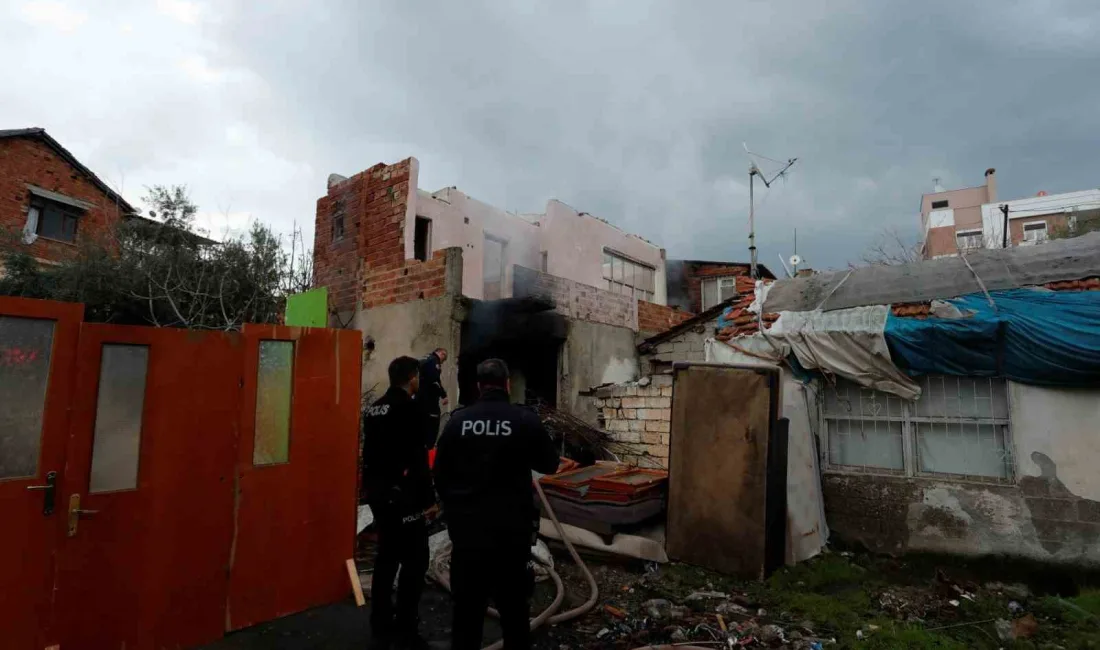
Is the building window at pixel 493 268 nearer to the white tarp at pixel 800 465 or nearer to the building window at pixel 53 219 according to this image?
the white tarp at pixel 800 465

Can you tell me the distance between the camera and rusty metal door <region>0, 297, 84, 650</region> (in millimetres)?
2996

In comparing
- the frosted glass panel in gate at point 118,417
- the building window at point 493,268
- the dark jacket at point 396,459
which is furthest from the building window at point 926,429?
the building window at point 493,268

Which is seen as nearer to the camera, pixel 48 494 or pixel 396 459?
pixel 48 494

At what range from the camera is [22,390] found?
3.10m

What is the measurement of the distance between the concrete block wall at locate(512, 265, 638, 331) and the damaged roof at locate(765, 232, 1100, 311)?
3917 millimetres

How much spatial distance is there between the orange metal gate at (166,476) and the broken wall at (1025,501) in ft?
18.0

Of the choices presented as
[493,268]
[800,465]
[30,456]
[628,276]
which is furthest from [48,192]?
[800,465]

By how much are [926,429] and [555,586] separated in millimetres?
4286

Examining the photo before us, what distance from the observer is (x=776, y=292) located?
284 inches

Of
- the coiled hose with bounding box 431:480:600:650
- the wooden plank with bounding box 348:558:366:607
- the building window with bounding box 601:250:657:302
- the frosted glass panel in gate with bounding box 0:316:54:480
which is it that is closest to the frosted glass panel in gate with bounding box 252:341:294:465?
the wooden plank with bounding box 348:558:366:607

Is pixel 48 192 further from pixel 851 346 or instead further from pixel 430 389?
pixel 851 346

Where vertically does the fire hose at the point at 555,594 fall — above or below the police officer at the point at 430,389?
below

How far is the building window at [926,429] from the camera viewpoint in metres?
5.56

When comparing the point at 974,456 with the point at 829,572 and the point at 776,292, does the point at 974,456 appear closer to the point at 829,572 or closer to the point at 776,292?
the point at 829,572
